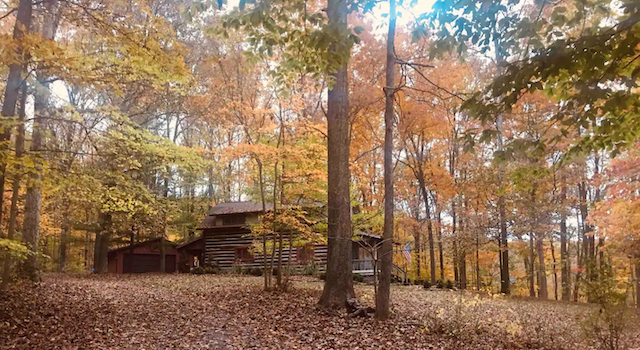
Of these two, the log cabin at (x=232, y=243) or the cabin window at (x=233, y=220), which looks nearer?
the log cabin at (x=232, y=243)

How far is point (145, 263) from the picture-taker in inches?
1105

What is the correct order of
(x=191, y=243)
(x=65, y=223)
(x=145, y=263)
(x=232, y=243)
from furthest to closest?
(x=191, y=243) < (x=145, y=263) < (x=232, y=243) < (x=65, y=223)

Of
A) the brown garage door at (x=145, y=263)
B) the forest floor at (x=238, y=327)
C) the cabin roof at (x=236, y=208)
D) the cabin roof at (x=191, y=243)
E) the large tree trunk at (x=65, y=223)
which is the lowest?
the brown garage door at (x=145, y=263)

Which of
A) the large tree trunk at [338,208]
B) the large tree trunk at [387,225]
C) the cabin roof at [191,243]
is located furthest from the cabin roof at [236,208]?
the large tree trunk at [387,225]

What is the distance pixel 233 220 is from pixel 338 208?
18388 millimetres

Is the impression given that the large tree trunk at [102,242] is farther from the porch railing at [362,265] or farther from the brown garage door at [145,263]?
the porch railing at [362,265]

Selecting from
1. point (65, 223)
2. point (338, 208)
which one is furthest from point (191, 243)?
point (338, 208)

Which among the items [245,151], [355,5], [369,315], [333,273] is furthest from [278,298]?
[355,5]

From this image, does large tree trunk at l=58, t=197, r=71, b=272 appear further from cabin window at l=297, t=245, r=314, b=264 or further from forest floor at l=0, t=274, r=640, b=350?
cabin window at l=297, t=245, r=314, b=264

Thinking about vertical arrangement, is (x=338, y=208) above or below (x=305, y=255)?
above

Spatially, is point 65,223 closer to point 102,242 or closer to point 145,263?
point 102,242

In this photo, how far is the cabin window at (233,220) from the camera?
89.4ft

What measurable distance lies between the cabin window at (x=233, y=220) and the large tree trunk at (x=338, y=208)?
17.7 meters

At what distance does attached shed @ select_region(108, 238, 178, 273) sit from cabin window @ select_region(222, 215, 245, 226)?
14.1 ft
